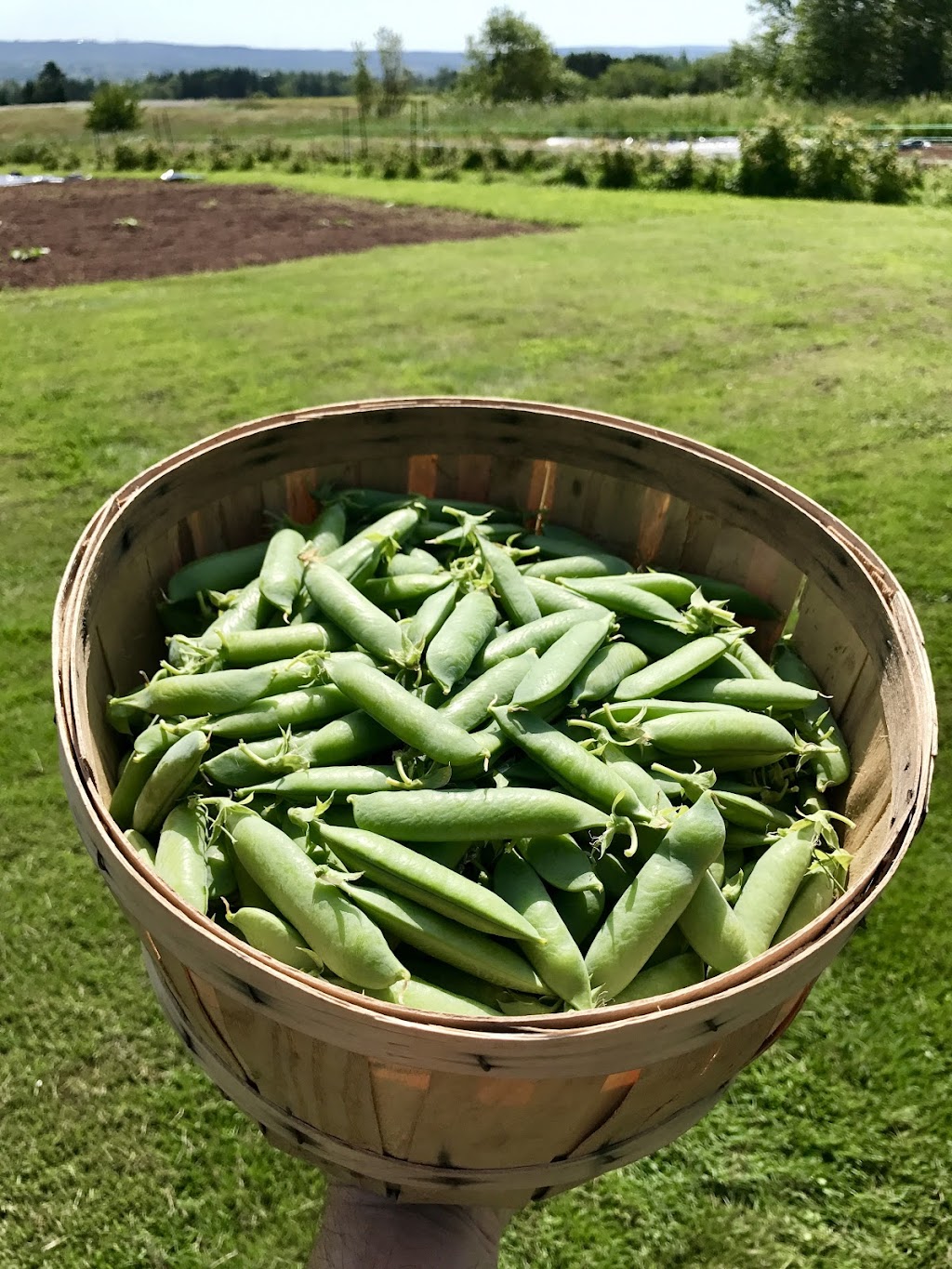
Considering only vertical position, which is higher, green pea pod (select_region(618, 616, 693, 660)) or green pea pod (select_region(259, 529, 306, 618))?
green pea pod (select_region(259, 529, 306, 618))

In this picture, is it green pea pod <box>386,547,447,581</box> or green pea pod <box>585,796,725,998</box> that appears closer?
green pea pod <box>585,796,725,998</box>

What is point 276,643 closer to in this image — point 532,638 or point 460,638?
point 460,638

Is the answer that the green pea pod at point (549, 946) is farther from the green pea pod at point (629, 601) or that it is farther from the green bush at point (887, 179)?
the green bush at point (887, 179)

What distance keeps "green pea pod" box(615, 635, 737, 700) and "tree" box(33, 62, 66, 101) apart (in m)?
79.4

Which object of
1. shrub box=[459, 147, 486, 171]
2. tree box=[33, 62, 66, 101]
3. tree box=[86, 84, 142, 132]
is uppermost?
tree box=[33, 62, 66, 101]

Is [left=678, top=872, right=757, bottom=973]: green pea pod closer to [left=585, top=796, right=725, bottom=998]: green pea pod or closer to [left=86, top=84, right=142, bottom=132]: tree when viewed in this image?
[left=585, top=796, right=725, bottom=998]: green pea pod

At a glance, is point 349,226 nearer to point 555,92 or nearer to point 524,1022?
point 524,1022

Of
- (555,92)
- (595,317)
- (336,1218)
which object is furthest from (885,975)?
(555,92)

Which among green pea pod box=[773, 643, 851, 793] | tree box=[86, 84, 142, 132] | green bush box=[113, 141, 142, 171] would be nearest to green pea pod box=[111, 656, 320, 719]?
green pea pod box=[773, 643, 851, 793]

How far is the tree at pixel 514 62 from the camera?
61.2 meters

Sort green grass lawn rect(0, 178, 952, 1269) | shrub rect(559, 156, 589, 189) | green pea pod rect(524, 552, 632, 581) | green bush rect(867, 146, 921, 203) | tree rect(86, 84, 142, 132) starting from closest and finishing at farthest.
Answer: green grass lawn rect(0, 178, 952, 1269) < green pea pod rect(524, 552, 632, 581) < green bush rect(867, 146, 921, 203) < shrub rect(559, 156, 589, 189) < tree rect(86, 84, 142, 132)

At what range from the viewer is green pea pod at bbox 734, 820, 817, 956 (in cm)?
160

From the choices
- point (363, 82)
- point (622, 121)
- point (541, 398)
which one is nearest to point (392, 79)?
point (363, 82)

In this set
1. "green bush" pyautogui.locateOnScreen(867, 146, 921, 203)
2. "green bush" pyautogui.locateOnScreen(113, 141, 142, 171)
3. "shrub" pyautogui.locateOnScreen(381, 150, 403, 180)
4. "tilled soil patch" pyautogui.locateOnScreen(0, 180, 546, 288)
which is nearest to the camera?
"tilled soil patch" pyautogui.locateOnScreen(0, 180, 546, 288)
